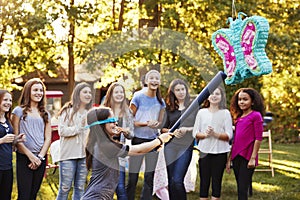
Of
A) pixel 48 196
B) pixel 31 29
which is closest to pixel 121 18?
pixel 31 29

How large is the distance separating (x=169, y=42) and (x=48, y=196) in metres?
3.06

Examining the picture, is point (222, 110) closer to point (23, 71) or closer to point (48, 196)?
point (48, 196)

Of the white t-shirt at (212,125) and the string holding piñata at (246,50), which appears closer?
the string holding piñata at (246,50)

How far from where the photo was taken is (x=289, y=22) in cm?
1048

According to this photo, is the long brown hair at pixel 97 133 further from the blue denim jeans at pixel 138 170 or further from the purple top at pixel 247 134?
the purple top at pixel 247 134

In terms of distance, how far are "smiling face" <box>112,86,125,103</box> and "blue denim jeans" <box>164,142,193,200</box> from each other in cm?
57

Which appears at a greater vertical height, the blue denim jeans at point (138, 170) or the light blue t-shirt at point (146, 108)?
the light blue t-shirt at point (146, 108)

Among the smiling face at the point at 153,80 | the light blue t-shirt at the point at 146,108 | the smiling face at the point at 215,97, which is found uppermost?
the smiling face at the point at 153,80

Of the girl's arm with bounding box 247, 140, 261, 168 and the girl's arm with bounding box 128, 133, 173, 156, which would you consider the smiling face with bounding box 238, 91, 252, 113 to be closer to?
the girl's arm with bounding box 247, 140, 261, 168

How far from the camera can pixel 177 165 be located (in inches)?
175

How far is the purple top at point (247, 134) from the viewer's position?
432 centimetres

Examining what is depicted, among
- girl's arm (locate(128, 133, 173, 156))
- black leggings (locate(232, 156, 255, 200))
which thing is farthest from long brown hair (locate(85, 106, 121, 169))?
black leggings (locate(232, 156, 255, 200))

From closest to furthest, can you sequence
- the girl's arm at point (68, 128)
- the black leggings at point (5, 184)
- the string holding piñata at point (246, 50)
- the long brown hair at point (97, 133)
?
the string holding piñata at point (246, 50) → the long brown hair at point (97, 133) → the black leggings at point (5, 184) → the girl's arm at point (68, 128)

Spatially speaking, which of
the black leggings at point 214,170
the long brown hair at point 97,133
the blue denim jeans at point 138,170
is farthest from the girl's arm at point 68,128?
the black leggings at point 214,170
